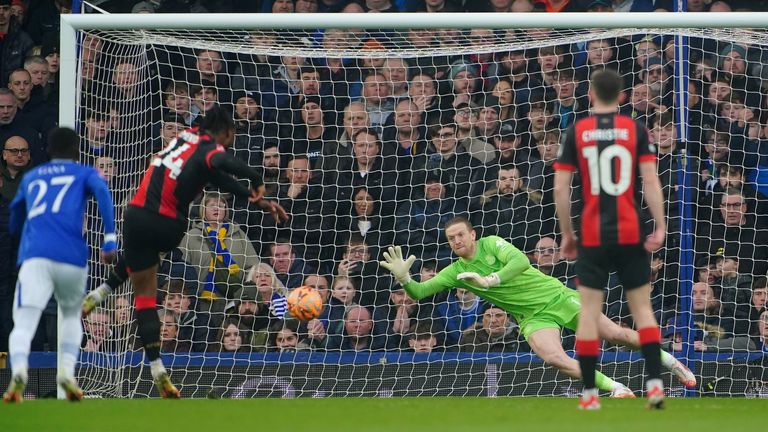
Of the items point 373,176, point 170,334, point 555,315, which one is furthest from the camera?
point 373,176

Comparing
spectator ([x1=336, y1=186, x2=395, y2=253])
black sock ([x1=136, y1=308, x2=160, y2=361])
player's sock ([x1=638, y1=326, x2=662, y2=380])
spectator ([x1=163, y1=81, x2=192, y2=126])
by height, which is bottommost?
black sock ([x1=136, y1=308, x2=160, y2=361])

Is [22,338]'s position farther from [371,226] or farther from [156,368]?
[371,226]

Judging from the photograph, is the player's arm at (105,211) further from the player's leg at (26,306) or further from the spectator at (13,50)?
the spectator at (13,50)

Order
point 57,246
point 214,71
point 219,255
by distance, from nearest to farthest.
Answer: point 57,246
point 219,255
point 214,71

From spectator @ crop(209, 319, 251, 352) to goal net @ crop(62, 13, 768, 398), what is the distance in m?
0.02

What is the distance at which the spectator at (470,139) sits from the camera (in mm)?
11516

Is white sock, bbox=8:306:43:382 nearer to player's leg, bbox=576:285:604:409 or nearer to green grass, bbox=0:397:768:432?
green grass, bbox=0:397:768:432

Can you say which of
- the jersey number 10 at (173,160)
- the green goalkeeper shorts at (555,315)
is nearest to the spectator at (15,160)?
the jersey number 10 at (173,160)

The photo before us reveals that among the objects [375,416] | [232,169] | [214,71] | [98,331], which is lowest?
[98,331]

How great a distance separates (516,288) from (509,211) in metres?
1.71

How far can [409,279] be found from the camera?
9.86 meters

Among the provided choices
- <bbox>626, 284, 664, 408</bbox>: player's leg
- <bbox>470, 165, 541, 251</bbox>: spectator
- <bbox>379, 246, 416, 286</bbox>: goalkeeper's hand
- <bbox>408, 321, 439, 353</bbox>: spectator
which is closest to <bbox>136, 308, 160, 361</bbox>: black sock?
<bbox>379, 246, 416, 286</bbox>: goalkeeper's hand

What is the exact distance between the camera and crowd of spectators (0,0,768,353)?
1116 cm

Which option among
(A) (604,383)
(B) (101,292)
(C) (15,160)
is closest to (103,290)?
(B) (101,292)
